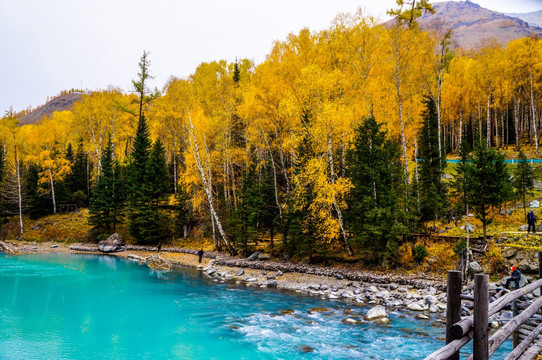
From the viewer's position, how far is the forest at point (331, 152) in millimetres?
18172

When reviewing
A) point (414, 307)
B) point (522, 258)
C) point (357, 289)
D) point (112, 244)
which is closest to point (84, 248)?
point (112, 244)

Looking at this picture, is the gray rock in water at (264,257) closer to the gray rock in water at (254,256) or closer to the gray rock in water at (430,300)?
the gray rock in water at (254,256)

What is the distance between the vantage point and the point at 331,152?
61.5 ft

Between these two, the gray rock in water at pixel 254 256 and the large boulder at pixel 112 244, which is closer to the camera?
the gray rock in water at pixel 254 256

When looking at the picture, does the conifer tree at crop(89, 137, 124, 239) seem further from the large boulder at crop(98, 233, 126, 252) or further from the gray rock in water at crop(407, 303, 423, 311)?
the gray rock in water at crop(407, 303, 423, 311)

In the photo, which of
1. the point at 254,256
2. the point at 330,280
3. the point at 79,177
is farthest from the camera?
the point at 79,177

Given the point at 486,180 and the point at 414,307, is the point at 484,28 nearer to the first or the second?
the point at 486,180

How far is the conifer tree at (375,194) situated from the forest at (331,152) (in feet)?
0.25

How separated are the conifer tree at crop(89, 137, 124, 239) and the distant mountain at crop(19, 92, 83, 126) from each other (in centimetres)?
14216

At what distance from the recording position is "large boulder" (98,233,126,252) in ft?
108

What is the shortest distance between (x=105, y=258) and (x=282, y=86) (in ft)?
74.7

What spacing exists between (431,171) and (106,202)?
108 ft

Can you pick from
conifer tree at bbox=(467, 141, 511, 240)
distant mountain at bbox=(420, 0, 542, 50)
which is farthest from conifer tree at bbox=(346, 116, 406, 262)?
distant mountain at bbox=(420, 0, 542, 50)

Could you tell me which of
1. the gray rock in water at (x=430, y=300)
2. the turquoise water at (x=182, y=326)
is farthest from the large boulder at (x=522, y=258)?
the turquoise water at (x=182, y=326)
